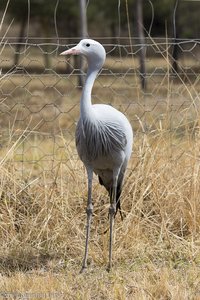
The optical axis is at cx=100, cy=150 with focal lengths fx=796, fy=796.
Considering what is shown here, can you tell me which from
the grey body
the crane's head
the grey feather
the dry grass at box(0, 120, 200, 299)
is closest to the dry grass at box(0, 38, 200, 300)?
the dry grass at box(0, 120, 200, 299)

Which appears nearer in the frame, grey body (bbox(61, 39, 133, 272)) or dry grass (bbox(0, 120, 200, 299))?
dry grass (bbox(0, 120, 200, 299))

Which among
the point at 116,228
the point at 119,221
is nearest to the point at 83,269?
the point at 116,228

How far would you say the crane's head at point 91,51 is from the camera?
15.4 feet

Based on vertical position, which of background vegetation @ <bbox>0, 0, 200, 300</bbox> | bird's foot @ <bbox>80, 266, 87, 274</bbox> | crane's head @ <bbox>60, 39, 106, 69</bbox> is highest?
crane's head @ <bbox>60, 39, 106, 69</bbox>

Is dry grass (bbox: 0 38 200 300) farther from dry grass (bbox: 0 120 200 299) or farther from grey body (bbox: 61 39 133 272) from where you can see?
grey body (bbox: 61 39 133 272)

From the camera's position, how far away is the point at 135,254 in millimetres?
5059

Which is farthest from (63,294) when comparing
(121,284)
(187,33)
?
(187,33)

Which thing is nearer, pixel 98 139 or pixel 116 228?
pixel 98 139

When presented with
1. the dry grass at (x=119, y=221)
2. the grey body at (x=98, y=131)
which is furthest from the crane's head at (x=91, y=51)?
the dry grass at (x=119, y=221)

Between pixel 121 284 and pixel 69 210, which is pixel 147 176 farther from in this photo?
pixel 121 284

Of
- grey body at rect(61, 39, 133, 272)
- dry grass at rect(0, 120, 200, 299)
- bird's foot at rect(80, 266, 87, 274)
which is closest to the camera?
dry grass at rect(0, 120, 200, 299)

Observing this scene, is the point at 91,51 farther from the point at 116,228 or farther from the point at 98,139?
the point at 116,228

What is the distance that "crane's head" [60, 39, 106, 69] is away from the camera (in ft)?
15.4

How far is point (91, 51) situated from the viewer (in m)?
4.72
